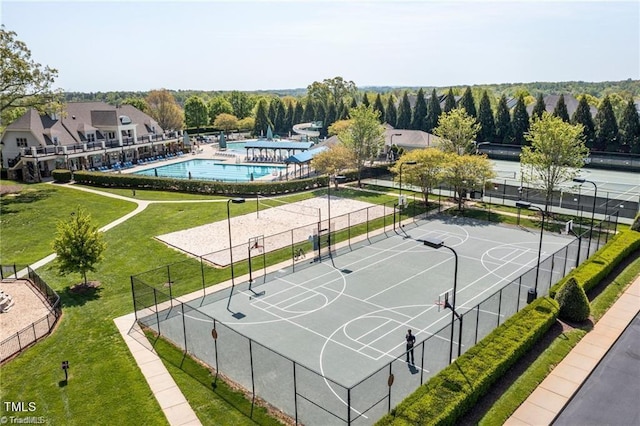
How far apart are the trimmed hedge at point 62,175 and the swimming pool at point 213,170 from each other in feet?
37.3

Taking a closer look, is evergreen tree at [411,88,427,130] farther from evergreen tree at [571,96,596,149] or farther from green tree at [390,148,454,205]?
green tree at [390,148,454,205]

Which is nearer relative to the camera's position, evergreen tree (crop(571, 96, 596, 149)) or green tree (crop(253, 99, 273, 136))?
evergreen tree (crop(571, 96, 596, 149))

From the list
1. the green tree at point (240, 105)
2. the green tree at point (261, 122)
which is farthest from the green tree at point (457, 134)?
the green tree at point (240, 105)

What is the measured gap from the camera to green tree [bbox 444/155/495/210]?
4228 centimetres

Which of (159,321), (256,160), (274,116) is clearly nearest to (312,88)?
(274,116)

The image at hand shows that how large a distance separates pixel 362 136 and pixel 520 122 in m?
36.3

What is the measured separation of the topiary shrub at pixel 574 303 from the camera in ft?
73.4

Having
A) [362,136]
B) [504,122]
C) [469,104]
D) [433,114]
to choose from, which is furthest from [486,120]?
[362,136]

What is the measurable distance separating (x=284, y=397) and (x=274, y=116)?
3681 inches

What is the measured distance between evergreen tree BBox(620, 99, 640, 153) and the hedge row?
4230cm

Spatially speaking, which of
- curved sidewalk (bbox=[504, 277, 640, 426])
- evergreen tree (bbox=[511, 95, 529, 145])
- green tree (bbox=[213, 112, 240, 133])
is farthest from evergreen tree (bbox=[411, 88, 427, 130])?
curved sidewalk (bbox=[504, 277, 640, 426])

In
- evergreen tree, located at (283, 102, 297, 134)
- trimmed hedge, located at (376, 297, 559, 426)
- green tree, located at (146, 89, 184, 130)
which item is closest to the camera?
trimmed hedge, located at (376, 297, 559, 426)

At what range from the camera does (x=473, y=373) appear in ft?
55.2

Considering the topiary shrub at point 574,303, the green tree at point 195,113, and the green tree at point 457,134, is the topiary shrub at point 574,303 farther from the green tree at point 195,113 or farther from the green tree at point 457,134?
the green tree at point 195,113
